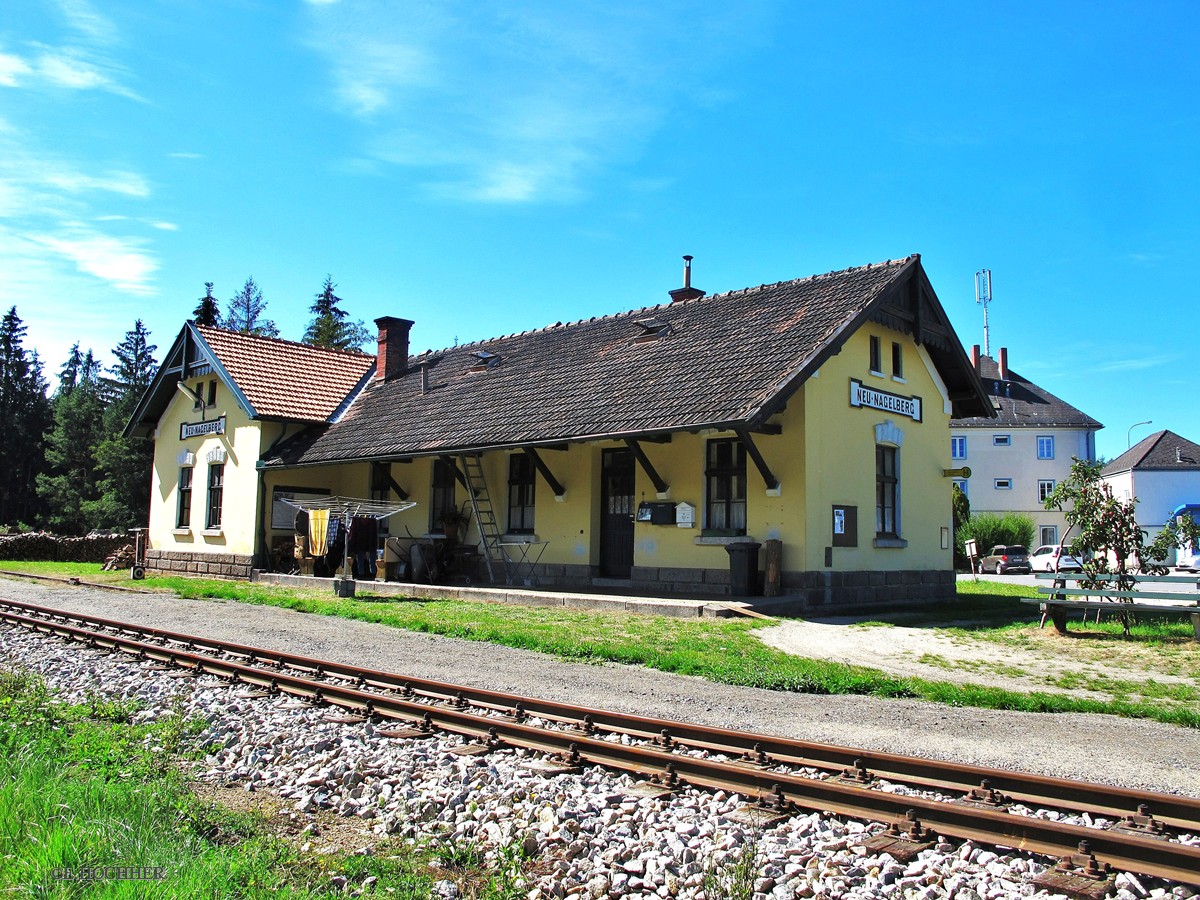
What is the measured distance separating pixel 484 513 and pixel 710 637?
8.93m

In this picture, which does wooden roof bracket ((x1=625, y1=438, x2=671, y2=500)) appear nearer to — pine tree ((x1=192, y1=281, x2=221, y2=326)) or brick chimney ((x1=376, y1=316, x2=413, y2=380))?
Answer: brick chimney ((x1=376, y1=316, x2=413, y2=380))

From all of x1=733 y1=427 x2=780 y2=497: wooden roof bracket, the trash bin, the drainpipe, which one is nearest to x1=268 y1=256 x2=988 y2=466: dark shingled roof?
x1=733 y1=427 x2=780 y2=497: wooden roof bracket

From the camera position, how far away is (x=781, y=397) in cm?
1396

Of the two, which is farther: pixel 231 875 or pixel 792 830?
pixel 792 830

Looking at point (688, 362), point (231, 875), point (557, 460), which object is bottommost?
point (231, 875)

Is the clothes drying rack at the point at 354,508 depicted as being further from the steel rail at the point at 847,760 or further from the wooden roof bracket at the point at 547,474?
the steel rail at the point at 847,760

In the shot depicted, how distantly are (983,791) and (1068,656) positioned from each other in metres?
6.95

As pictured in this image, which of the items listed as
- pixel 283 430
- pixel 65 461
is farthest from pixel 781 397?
pixel 65 461

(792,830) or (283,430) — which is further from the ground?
(283,430)

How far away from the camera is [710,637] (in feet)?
38.7

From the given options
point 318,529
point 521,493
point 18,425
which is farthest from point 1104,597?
point 18,425

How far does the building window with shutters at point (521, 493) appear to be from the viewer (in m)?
19.4

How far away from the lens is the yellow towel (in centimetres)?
1931

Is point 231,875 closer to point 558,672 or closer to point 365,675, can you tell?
point 365,675
